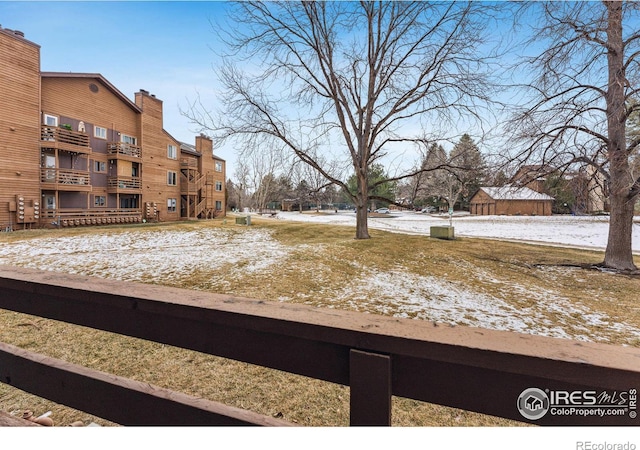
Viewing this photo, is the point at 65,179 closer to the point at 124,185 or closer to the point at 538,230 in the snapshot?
the point at 124,185

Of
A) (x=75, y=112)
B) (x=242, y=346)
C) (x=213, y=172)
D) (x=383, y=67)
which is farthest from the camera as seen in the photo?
(x=213, y=172)

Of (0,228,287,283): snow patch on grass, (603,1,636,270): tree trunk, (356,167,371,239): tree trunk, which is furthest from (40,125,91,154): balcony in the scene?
(603,1,636,270): tree trunk

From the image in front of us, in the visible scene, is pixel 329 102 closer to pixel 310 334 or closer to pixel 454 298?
pixel 454 298

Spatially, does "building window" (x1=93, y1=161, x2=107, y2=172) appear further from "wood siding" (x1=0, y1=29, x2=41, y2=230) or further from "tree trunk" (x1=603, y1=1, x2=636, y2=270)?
"tree trunk" (x1=603, y1=1, x2=636, y2=270)

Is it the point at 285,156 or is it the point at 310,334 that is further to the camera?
the point at 285,156

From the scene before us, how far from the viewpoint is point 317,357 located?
1.11 meters

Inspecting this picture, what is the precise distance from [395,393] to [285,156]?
1397 centimetres

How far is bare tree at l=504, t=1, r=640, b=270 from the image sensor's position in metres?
7.77

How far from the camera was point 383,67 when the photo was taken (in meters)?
13.1

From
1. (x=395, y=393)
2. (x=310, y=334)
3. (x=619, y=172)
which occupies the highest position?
(x=619, y=172)

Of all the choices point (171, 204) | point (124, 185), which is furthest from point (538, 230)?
point (124, 185)

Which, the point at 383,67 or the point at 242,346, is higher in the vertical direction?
the point at 383,67

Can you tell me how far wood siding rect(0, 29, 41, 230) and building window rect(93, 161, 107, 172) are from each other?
416 cm
